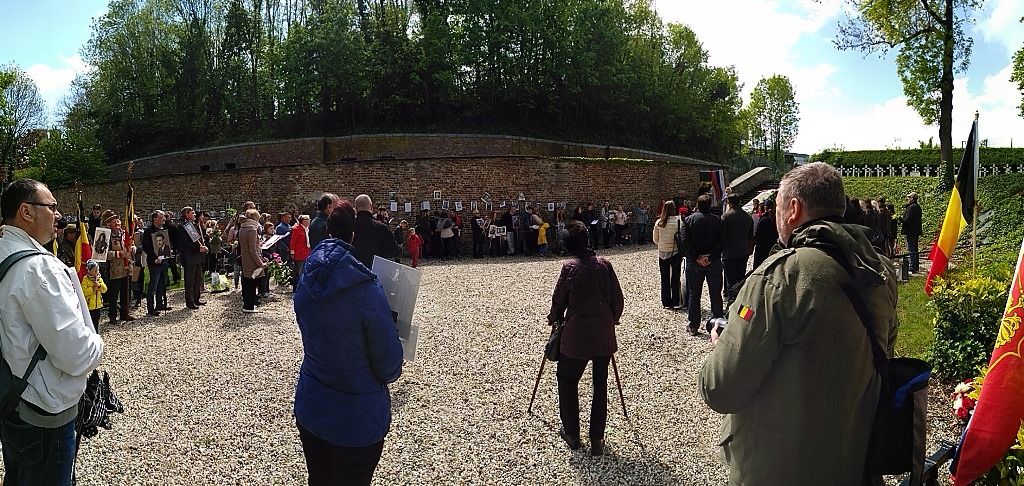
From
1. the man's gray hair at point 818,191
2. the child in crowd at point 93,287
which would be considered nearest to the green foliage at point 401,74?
the child in crowd at point 93,287

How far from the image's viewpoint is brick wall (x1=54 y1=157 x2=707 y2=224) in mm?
22859

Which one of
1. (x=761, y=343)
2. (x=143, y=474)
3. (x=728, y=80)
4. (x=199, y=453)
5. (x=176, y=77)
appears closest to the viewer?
(x=761, y=343)

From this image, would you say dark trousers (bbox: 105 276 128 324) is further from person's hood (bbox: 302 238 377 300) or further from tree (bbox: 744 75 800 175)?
tree (bbox: 744 75 800 175)

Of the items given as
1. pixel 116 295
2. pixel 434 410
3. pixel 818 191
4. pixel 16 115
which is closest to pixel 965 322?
pixel 818 191

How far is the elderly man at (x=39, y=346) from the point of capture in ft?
8.98

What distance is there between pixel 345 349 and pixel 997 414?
3104mm

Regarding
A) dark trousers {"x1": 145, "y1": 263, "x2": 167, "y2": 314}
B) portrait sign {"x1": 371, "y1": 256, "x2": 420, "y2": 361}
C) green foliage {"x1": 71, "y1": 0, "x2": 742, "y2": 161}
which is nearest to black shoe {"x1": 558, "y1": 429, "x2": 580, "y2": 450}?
portrait sign {"x1": 371, "y1": 256, "x2": 420, "y2": 361}

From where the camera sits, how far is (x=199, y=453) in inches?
201

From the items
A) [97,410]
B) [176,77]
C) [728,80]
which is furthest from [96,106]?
[97,410]

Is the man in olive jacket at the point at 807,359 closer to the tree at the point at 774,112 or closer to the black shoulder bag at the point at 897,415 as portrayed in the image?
the black shoulder bag at the point at 897,415

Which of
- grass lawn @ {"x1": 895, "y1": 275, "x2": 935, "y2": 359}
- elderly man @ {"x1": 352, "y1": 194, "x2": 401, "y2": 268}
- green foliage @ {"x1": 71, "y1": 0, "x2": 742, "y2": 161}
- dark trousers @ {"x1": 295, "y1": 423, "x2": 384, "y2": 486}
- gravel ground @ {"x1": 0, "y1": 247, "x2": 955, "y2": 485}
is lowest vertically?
gravel ground @ {"x1": 0, "y1": 247, "x2": 955, "y2": 485}

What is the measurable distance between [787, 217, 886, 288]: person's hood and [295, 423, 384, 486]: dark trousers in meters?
2.13

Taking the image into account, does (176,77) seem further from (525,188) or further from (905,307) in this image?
(905,307)

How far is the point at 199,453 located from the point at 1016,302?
568cm
